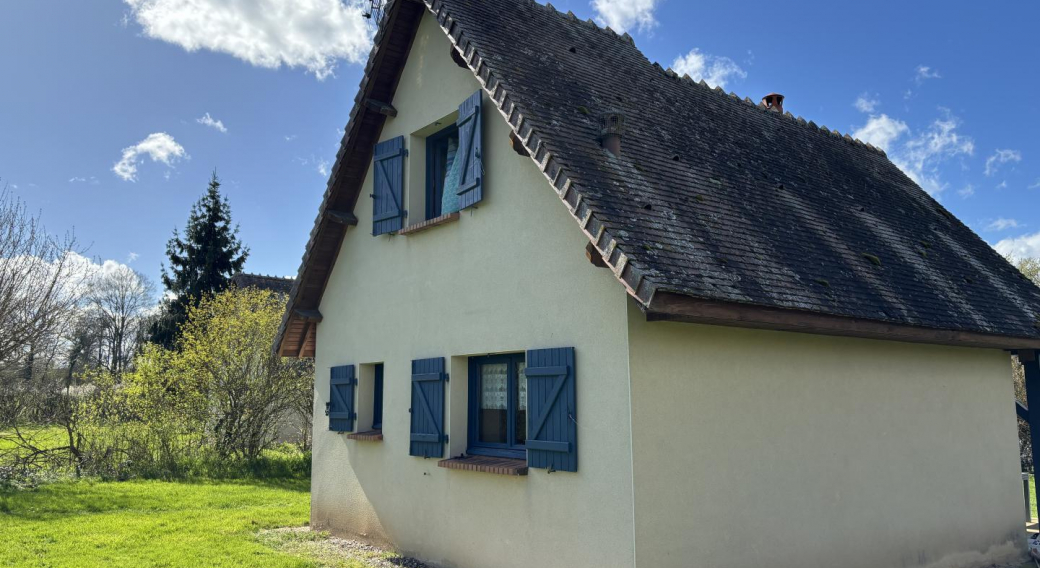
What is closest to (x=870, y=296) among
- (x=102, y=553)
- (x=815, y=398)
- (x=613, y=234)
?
(x=815, y=398)

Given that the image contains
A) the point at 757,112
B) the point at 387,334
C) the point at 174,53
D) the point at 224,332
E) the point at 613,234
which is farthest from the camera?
the point at 224,332

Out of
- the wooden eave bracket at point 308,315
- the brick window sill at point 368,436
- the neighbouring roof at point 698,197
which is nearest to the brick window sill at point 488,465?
the brick window sill at point 368,436

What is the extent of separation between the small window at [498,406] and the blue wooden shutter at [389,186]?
7.30ft

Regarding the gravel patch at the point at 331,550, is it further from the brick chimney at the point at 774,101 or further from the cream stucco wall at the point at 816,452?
the brick chimney at the point at 774,101

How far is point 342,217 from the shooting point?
33.4 feet

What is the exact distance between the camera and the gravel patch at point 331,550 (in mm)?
8141

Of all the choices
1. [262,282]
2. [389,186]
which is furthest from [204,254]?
[389,186]

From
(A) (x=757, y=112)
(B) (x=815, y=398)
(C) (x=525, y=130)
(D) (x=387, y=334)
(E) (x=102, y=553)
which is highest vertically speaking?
(A) (x=757, y=112)

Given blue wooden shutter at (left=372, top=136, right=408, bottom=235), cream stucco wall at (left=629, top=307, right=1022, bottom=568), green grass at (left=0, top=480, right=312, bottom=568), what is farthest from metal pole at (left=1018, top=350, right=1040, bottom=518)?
green grass at (left=0, top=480, right=312, bottom=568)

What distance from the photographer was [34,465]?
14102 mm

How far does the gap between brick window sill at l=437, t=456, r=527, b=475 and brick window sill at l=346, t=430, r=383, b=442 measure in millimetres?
1524

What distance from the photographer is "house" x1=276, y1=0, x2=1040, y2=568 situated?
6.27 metres

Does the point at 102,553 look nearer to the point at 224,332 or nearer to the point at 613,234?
the point at 613,234

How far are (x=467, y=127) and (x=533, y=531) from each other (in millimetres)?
4265
